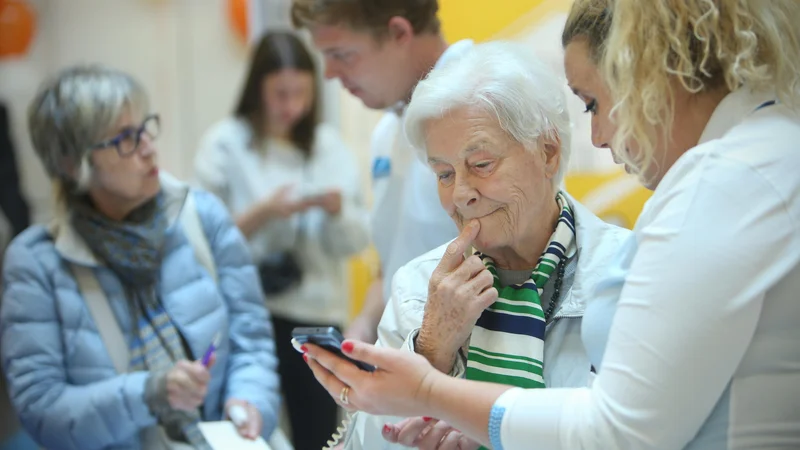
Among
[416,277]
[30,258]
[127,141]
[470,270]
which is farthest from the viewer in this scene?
[127,141]

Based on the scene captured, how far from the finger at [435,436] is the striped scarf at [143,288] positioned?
2.54 ft

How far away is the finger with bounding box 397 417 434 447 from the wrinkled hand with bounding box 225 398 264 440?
2.33 ft

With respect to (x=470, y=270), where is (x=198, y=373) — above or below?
below

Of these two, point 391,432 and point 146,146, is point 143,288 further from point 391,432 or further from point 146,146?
point 391,432

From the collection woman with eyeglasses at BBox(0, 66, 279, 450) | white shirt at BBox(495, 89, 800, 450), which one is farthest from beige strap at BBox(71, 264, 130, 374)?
white shirt at BBox(495, 89, 800, 450)

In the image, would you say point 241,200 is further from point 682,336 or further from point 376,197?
point 682,336

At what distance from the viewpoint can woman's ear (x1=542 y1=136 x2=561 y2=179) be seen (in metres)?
1.64

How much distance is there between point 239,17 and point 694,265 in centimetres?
396

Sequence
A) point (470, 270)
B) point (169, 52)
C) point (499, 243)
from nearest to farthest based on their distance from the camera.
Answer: point (470, 270)
point (499, 243)
point (169, 52)

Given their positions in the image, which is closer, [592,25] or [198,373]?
[592,25]

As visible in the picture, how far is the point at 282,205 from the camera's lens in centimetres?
330

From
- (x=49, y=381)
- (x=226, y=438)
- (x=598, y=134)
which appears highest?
(x=598, y=134)

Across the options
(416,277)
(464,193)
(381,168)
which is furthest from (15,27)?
(464,193)

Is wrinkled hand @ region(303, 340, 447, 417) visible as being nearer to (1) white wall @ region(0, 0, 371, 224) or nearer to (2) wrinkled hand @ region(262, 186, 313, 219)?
(2) wrinkled hand @ region(262, 186, 313, 219)
